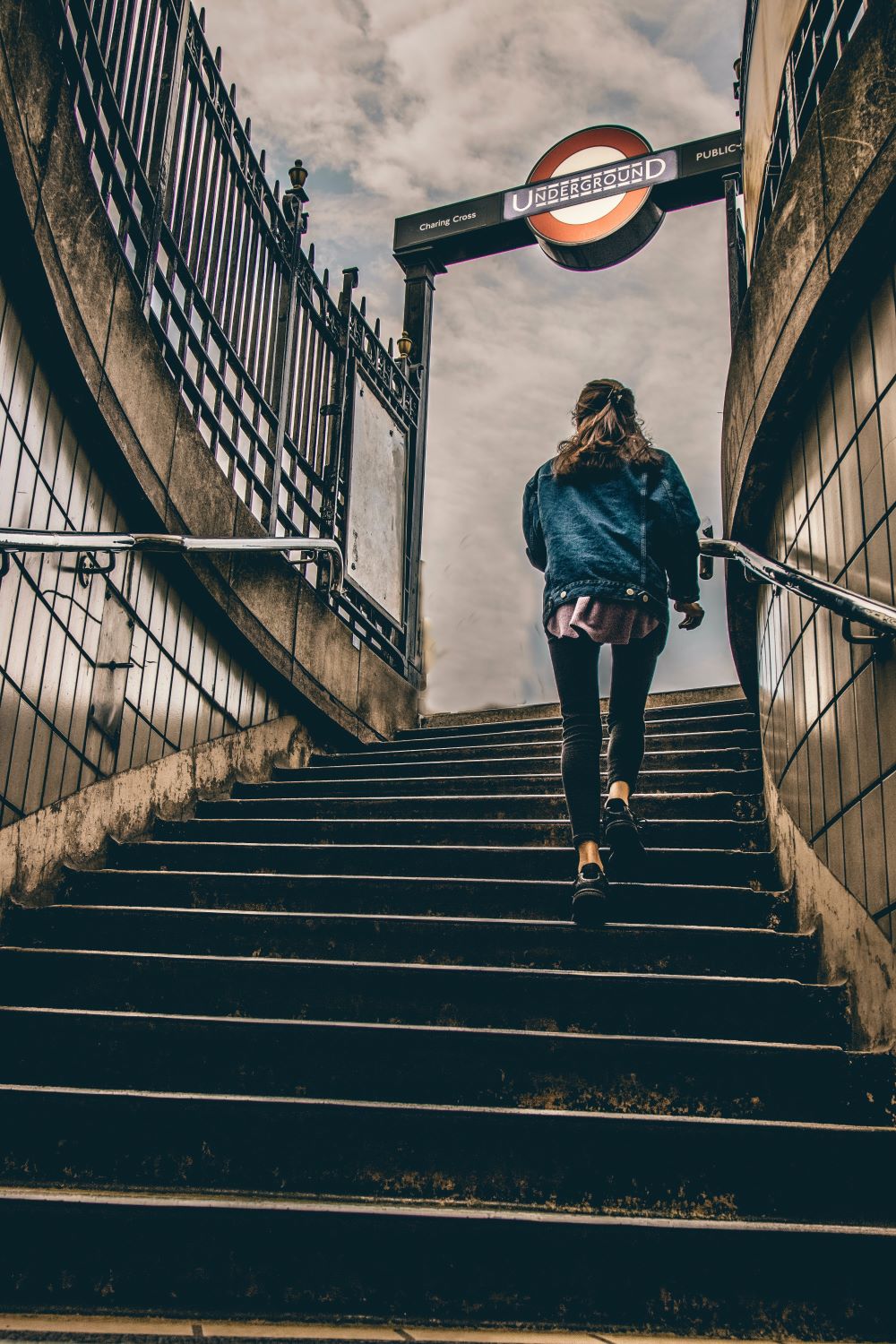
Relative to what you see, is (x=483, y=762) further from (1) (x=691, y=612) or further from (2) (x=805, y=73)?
(2) (x=805, y=73)

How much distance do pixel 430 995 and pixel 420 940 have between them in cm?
28

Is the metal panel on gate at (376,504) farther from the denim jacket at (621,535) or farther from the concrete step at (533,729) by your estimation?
the denim jacket at (621,535)

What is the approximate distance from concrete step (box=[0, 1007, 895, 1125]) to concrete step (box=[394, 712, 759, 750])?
96.0 inches

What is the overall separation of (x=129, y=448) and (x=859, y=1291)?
367 cm

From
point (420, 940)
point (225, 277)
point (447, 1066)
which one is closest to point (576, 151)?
point (225, 277)

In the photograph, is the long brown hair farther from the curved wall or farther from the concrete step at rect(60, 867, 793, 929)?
the curved wall

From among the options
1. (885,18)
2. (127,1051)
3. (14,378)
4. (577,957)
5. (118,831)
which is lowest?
(127,1051)

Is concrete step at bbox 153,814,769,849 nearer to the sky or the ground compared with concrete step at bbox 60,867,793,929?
nearer to the sky

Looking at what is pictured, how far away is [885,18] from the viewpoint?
Answer: 2.49 metres

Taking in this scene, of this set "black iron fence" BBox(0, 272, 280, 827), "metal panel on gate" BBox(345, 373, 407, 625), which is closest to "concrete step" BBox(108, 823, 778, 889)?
"black iron fence" BBox(0, 272, 280, 827)

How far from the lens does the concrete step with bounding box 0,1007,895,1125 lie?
7.37 feet

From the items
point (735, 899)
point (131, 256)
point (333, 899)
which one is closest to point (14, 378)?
point (131, 256)

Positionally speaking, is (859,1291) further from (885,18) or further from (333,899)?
(885,18)

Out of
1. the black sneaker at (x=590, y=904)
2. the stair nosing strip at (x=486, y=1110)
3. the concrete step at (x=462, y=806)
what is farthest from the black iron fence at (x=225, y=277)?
the stair nosing strip at (x=486, y=1110)
